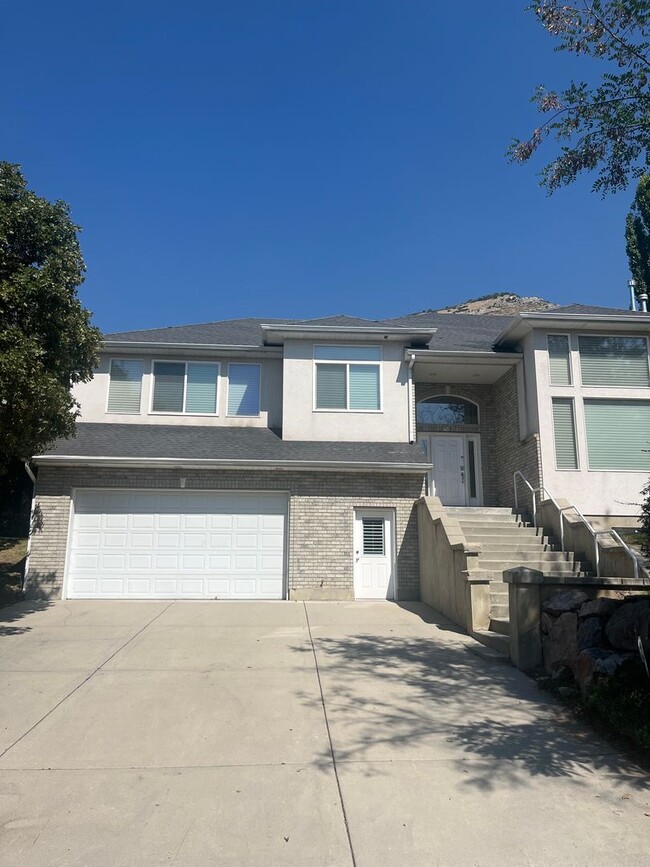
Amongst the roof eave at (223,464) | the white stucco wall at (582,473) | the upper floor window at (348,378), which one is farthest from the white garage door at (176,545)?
the white stucco wall at (582,473)

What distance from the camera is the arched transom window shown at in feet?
52.3

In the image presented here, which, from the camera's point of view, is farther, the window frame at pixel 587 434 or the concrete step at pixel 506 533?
the window frame at pixel 587 434

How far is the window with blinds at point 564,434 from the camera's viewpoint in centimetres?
1327

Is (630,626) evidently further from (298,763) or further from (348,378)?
(348,378)

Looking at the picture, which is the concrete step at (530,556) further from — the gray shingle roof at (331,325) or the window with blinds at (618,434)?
the gray shingle roof at (331,325)

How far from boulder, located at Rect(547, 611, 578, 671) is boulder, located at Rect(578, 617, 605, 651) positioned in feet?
0.28

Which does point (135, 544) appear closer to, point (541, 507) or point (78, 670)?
point (78, 670)

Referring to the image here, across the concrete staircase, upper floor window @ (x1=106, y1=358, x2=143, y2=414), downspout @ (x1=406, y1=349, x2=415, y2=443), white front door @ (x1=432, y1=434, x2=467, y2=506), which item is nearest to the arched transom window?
white front door @ (x1=432, y1=434, x2=467, y2=506)

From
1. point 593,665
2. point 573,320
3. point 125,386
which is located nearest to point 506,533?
point 573,320

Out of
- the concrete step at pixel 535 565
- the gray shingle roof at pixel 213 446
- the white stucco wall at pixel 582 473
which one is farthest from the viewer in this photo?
the white stucco wall at pixel 582 473

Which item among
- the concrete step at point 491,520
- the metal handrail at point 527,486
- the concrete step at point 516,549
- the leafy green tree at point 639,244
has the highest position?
the leafy green tree at point 639,244

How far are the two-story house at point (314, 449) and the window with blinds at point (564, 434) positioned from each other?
0.03 m

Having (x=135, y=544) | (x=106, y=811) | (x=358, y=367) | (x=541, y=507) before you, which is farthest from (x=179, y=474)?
(x=106, y=811)

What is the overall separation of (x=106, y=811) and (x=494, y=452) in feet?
43.5
